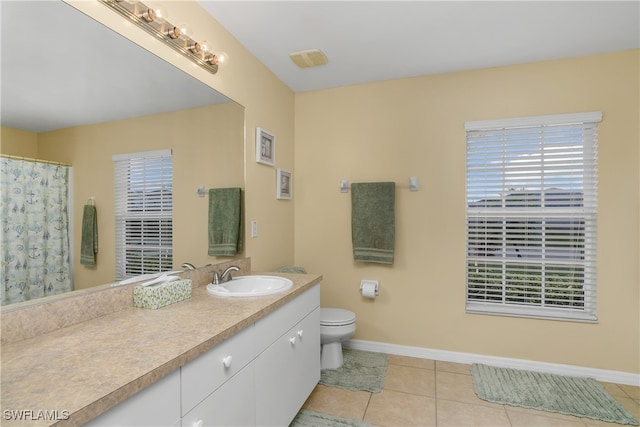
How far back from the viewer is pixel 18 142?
1.10 m

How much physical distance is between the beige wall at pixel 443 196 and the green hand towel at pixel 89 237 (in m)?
1.97

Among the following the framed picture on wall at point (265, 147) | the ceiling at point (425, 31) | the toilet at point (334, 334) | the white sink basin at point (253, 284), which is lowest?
the toilet at point (334, 334)

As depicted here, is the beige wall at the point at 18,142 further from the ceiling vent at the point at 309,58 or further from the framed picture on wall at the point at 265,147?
the ceiling vent at the point at 309,58

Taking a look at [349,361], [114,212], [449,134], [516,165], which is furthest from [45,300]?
[516,165]

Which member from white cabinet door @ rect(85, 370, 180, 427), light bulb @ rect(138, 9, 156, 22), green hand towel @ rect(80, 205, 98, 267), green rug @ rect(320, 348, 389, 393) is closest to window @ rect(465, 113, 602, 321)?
green rug @ rect(320, 348, 389, 393)

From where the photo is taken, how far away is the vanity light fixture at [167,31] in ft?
4.75

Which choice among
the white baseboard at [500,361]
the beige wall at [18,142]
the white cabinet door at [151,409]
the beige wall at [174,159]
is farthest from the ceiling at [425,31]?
the white baseboard at [500,361]

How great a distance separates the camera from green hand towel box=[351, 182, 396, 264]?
9.25 feet

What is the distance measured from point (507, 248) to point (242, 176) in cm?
217

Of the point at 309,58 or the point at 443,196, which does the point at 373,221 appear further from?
the point at 309,58

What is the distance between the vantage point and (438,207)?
279 centimetres

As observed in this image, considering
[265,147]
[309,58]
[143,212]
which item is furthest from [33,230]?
[309,58]

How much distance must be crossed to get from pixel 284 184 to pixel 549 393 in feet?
8.28

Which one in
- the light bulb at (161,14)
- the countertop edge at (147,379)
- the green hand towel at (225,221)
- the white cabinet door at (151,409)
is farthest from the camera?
the green hand towel at (225,221)
